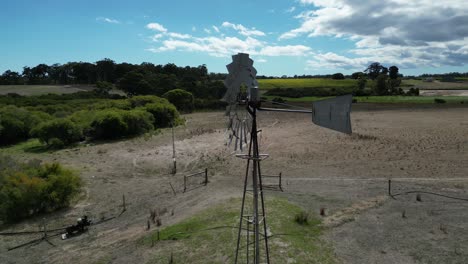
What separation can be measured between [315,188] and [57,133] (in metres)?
21.9

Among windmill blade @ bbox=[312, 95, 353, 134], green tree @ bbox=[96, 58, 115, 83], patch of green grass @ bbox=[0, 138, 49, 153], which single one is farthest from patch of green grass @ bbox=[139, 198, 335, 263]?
green tree @ bbox=[96, 58, 115, 83]

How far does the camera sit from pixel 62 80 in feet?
319

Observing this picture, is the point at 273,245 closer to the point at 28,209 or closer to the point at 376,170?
the point at 28,209

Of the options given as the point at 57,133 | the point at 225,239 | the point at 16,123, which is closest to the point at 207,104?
the point at 16,123

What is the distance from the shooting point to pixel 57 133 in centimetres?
2858

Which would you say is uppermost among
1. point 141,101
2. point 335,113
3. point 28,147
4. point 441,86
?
point 441,86

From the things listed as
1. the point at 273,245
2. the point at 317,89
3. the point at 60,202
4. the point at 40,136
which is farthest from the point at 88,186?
the point at 317,89

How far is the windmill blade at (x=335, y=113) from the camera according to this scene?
5.04 meters

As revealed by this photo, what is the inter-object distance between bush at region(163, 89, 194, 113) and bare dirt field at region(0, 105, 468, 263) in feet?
68.7

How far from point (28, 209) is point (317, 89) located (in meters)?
61.4

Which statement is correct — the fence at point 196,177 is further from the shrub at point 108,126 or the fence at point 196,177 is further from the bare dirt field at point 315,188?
the shrub at point 108,126

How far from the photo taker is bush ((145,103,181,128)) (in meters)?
39.0

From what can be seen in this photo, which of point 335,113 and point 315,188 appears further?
point 315,188

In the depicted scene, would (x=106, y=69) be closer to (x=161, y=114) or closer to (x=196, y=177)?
Result: (x=161, y=114)
